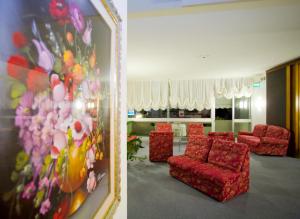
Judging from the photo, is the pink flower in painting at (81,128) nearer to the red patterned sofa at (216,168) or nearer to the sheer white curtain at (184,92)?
the red patterned sofa at (216,168)

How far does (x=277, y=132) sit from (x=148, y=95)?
5.09 meters

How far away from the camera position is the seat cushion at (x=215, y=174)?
2.55 m

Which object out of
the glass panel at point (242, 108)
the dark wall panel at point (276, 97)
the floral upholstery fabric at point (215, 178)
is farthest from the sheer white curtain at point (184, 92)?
the floral upholstery fabric at point (215, 178)

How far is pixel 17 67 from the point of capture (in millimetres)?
379

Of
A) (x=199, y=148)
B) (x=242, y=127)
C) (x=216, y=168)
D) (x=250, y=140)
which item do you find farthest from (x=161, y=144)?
(x=242, y=127)

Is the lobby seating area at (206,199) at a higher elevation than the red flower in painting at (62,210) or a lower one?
lower

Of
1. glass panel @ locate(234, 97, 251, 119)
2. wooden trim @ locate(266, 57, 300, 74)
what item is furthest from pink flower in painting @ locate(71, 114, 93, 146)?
glass panel @ locate(234, 97, 251, 119)

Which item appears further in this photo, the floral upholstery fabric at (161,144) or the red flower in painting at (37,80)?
the floral upholstery fabric at (161,144)

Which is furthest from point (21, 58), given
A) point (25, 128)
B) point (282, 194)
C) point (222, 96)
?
point (222, 96)

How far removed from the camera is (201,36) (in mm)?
3199

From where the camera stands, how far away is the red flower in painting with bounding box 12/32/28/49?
374 millimetres

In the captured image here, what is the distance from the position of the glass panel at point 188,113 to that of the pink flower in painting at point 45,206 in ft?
25.1

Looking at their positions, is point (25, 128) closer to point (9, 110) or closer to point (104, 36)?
point (9, 110)

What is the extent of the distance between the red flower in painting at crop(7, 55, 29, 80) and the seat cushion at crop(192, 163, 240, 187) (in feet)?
9.05
